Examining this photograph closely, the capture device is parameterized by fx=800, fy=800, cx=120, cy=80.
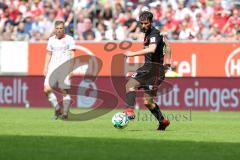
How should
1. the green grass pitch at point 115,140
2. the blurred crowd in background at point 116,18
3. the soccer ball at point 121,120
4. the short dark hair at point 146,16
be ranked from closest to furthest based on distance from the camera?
the green grass pitch at point 115,140 < the short dark hair at point 146,16 < the soccer ball at point 121,120 < the blurred crowd in background at point 116,18

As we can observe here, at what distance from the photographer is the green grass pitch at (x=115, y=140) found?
11.6m

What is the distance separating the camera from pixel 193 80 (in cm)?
2620

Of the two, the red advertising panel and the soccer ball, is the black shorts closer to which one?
the soccer ball

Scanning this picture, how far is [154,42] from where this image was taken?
51.3 feet

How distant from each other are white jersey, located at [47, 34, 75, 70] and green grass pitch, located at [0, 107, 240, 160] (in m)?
1.49

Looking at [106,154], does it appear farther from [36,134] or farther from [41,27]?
[41,27]

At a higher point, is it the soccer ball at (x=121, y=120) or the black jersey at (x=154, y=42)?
the black jersey at (x=154, y=42)

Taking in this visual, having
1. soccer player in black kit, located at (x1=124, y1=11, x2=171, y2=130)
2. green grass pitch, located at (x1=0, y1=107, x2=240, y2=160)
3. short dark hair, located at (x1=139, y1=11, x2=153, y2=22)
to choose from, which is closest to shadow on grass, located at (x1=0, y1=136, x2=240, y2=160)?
green grass pitch, located at (x1=0, y1=107, x2=240, y2=160)

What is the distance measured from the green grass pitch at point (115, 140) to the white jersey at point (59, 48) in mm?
1491

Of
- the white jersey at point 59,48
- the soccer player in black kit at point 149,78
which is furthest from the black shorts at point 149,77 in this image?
the white jersey at point 59,48

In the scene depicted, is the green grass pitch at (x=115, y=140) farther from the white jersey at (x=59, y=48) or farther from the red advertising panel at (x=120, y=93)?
the red advertising panel at (x=120, y=93)

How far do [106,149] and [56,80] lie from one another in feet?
28.3

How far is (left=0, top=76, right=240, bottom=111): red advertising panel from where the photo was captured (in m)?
25.9

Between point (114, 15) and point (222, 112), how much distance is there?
21.2ft
